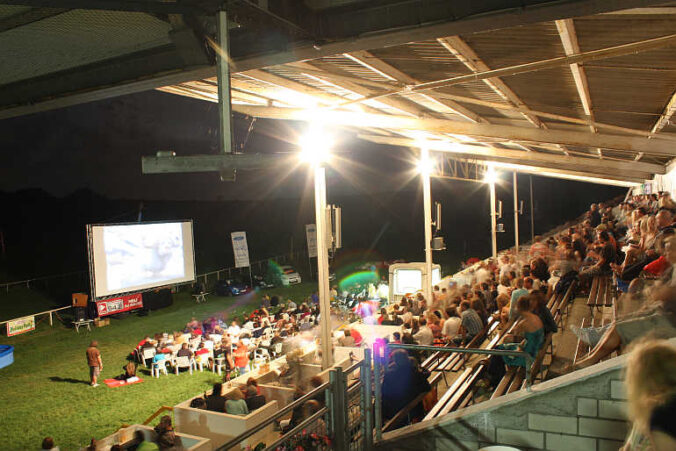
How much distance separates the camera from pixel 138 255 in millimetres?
12602

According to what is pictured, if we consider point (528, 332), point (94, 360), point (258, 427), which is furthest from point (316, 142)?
point (94, 360)

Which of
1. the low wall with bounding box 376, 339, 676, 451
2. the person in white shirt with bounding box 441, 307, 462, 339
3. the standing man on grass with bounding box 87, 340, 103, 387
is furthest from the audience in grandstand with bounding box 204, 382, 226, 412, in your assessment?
the standing man on grass with bounding box 87, 340, 103, 387

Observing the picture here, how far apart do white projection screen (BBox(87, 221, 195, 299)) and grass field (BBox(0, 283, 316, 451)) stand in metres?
2.41

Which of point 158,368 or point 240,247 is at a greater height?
point 240,247

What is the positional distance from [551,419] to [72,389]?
11.9m

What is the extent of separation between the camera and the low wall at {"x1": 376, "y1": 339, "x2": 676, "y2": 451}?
138 inches

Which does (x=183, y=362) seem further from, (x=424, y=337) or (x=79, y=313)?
(x=79, y=313)

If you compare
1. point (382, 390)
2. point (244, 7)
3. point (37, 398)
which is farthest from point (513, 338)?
point (37, 398)

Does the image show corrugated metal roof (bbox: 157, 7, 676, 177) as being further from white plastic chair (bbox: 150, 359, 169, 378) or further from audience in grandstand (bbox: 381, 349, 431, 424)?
white plastic chair (bbox: 150, 359, 169, 378)

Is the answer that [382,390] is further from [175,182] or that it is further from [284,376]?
[175,182]

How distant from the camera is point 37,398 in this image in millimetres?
11547

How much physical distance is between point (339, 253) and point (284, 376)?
118 feet

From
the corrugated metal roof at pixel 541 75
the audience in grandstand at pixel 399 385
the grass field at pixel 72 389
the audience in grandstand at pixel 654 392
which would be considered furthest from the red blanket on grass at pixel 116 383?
the audience in grandstand at pixel 654 392

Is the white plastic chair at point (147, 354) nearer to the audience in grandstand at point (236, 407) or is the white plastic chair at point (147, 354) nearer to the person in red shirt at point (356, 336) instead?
the person in red shirt at point (356, 336)
